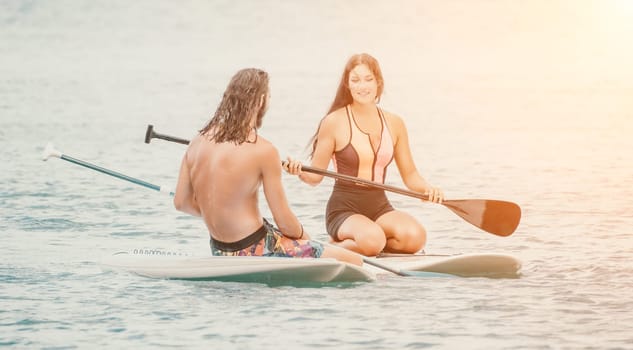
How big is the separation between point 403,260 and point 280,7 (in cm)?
3648

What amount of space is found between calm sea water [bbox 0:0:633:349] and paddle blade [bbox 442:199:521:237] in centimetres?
37

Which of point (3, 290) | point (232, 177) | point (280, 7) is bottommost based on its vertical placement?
point (3, 290)

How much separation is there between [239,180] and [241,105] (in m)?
0.36

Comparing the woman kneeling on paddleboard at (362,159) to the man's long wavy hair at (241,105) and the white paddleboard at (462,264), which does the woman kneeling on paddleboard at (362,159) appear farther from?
the man's long wavy hair at (241,105)

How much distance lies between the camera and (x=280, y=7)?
146 ft

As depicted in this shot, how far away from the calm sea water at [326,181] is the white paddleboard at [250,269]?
0.08 metres

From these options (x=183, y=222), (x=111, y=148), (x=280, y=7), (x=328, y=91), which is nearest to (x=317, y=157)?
(x=183, y=222)

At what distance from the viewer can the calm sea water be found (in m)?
7.58

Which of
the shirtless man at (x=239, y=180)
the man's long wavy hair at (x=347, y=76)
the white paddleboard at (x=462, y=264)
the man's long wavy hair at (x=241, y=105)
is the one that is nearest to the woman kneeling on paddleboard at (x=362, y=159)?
the man's long wavy hair at (x=347, y=76)

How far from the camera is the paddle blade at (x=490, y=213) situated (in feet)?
28.6

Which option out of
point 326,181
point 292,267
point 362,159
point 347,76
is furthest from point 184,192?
point 326,181

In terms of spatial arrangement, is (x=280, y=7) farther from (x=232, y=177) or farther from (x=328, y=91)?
(x=232, y=177)

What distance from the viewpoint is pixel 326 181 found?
1448cm

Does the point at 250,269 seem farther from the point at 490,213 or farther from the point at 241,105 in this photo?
the point at 490,213
